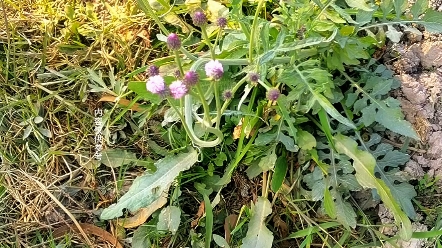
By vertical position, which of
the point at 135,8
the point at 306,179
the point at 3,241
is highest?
the point at 135,8

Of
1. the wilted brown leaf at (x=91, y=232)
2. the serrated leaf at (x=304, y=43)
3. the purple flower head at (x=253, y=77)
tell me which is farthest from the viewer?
the wilted brown leaf at (x=91, y=232)

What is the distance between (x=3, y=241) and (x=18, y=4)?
0.84 meters

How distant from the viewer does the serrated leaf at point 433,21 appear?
169cm

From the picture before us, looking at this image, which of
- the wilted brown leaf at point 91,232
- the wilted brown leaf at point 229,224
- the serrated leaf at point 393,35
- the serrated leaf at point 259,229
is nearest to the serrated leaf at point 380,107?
the serrated leaf at point 393,35

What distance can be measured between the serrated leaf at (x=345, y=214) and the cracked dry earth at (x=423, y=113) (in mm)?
106

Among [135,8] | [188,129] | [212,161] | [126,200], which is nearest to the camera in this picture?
[188,129]

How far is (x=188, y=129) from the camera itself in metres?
1.42

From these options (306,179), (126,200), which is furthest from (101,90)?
(306,179)

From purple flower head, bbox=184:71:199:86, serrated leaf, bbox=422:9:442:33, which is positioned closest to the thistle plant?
serrated leaf, bbox=422:9:442:33

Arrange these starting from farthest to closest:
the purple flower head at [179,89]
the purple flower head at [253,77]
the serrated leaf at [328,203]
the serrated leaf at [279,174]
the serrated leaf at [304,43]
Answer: the serrated leaf at [279,174], the serrated leaf at [328,203], the serrated leaf at [304,43], the purple flower head at [253,77], the purple flower head at [179,89]

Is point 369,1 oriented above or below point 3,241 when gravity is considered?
above

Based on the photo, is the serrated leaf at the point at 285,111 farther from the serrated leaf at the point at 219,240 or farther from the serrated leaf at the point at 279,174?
the serrated leaf at the point at 219,240

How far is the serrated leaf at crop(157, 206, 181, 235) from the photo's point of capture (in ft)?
5.97

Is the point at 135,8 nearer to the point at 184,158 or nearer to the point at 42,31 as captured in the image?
the point at 42,31
